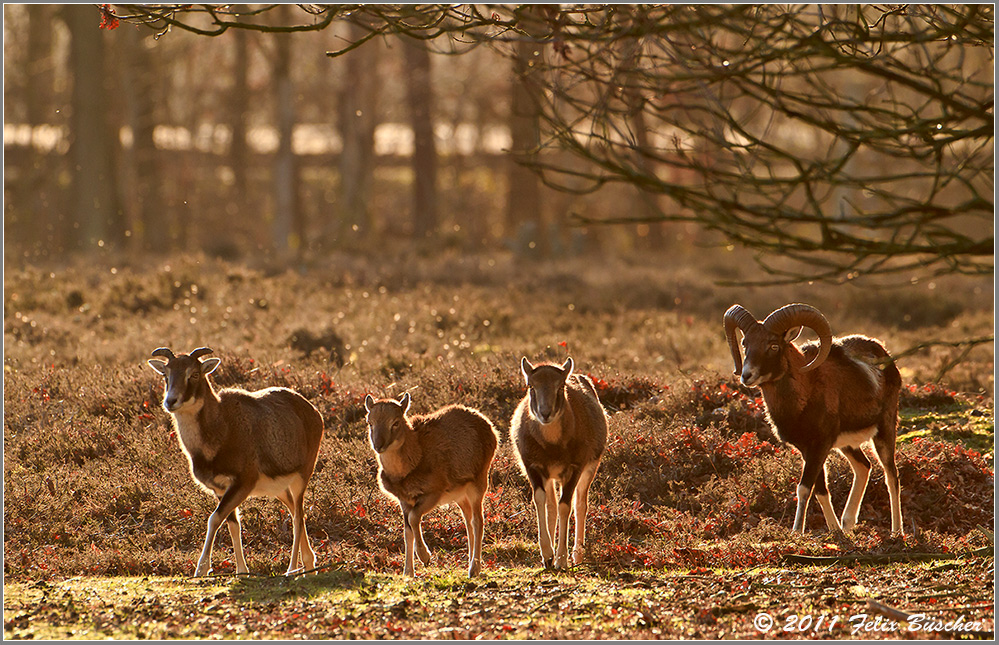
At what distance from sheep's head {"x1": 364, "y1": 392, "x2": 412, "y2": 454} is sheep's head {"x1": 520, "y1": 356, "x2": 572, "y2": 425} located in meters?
1.20

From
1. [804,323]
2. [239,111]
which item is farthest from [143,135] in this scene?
[804,323]

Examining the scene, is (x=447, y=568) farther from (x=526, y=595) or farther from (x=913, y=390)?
(x=913, y=390)

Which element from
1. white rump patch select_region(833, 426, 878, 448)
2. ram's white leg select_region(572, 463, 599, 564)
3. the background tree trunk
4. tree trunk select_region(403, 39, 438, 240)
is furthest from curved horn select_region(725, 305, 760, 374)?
tree trunk select_region(403, 39, 438, 240)

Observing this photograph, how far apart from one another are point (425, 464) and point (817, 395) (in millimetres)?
4372

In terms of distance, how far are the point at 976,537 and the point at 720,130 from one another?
18.7ft

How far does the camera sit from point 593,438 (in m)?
10.8

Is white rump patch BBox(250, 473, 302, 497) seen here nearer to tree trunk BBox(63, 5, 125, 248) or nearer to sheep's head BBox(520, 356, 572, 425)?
sheep's head BBox(520, 356, 572, 425)

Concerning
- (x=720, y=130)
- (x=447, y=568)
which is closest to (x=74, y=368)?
(x=447, y=568)

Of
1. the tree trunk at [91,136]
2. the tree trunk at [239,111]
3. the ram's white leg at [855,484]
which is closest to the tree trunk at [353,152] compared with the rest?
the tree trunk at [239,111]

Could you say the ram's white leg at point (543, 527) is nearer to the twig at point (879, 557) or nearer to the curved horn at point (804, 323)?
the twig at point (879, 557)

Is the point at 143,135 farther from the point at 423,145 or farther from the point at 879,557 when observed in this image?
the point at 879,557

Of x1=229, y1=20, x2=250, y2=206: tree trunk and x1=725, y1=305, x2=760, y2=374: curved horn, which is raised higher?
x1=229, y1=20, x2=250, y2=206: tree trunk

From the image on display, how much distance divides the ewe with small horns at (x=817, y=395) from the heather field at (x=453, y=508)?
0.58 meters

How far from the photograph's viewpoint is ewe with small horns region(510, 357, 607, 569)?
10.1 metres
